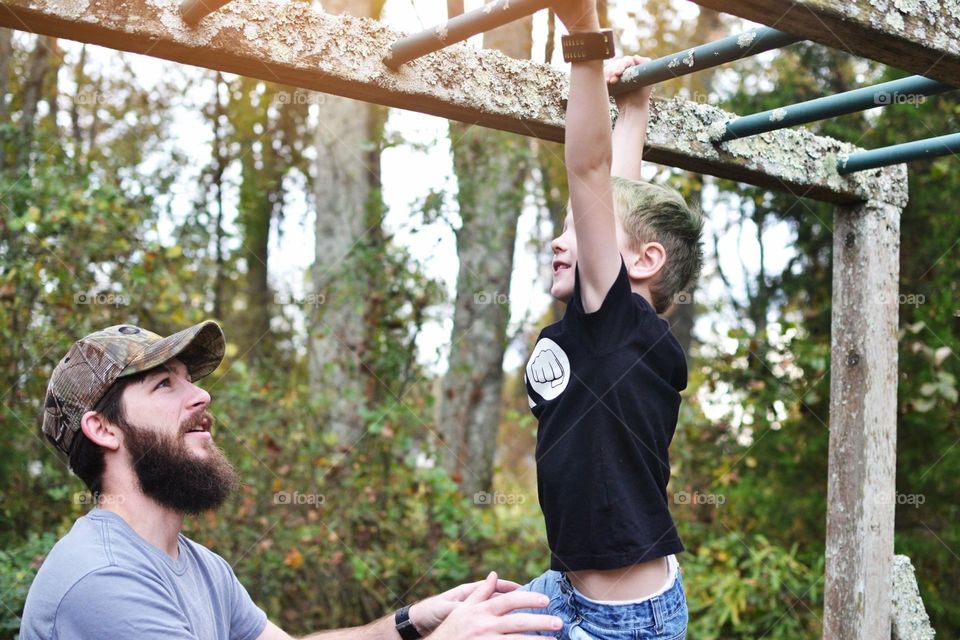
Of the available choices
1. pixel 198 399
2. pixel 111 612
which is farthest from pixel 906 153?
pixel 111 612

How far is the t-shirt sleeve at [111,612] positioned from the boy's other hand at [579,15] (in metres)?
1.28

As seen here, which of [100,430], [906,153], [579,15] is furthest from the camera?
[906,153]

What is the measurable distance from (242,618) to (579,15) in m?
1.55

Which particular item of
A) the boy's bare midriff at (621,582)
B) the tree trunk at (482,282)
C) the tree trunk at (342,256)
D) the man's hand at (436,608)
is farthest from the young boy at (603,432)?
the tree trunk at (482,282)

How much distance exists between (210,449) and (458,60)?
1.03m

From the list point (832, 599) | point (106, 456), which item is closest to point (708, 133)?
point (832, 599)

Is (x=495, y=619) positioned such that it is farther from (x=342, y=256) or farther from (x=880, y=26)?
(x=342, y=256)

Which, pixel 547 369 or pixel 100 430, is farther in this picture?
pixel 100 430

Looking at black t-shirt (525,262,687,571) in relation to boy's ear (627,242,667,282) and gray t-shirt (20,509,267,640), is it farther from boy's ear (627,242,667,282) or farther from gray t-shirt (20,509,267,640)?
gray t-shirt (20,509,267,640)

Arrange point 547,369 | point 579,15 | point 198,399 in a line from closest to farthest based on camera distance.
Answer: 1. point 579,15
2. point 547,369
3. point 198,399

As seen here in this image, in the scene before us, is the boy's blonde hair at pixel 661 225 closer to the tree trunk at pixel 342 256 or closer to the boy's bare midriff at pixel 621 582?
the boy's bare midriff at pixel 621 582

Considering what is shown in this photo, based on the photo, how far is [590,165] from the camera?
161 cm

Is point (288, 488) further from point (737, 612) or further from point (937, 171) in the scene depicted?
point (937, 171)

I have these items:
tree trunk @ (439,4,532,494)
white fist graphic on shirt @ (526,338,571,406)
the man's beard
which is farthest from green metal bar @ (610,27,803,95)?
tree trunk @ (439,4,532,494)
